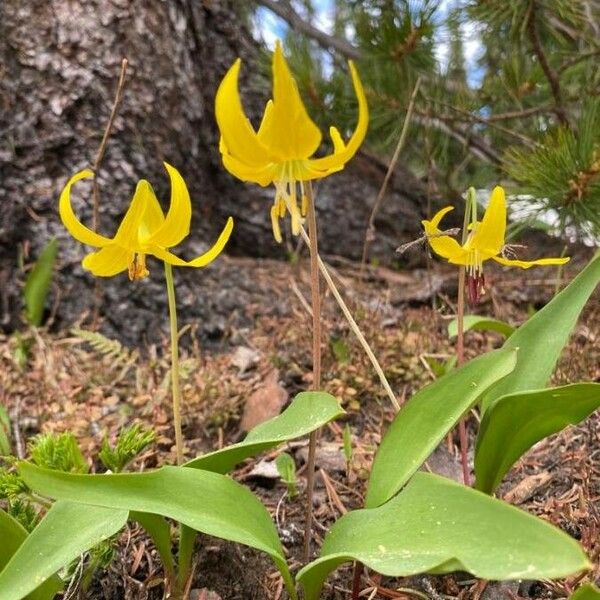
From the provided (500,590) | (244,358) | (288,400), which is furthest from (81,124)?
(500,590)

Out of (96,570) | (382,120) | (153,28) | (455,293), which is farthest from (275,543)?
(153,28)

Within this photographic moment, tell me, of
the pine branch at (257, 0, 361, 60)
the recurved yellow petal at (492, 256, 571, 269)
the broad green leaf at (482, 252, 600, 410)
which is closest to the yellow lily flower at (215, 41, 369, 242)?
the recurved yellow petal at (492, 256, 571, 269)

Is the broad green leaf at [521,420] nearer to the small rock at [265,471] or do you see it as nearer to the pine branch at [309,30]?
the small rock at [265,471]

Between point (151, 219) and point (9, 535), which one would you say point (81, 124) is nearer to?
point (151, 219)

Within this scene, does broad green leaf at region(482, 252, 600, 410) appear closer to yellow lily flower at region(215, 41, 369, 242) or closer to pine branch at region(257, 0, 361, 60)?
yellow lily flower at region(215, 41, 369, 242)

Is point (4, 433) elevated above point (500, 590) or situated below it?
above

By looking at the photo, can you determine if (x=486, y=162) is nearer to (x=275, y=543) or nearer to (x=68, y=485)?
(x=275, y=543)

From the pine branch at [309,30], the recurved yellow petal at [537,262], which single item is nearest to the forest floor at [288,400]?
the recurved yellow petal at [537,262]
